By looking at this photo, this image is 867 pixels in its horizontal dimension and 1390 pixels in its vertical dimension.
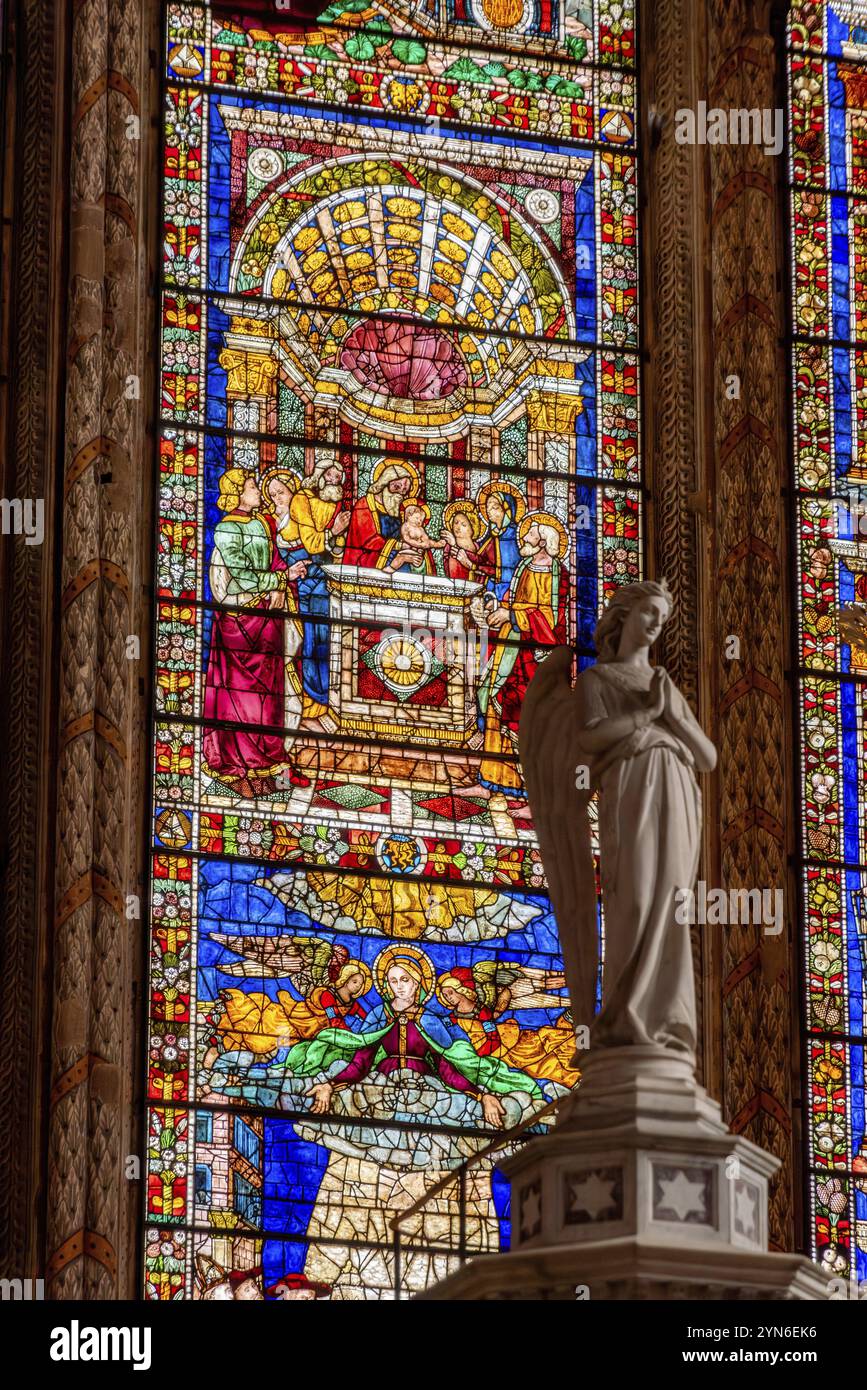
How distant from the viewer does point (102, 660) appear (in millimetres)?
Result: 15852

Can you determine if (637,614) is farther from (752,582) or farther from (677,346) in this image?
(677,346)

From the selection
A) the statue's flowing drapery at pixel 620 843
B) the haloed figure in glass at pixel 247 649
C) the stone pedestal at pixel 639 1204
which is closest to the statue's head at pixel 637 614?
the statue's flowing drapery at pixel 620 843

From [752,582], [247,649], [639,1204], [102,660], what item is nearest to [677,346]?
[752,582]

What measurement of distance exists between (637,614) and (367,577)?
10.9 ft

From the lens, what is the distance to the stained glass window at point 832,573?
16.3 m

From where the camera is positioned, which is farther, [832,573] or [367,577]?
[832,573]

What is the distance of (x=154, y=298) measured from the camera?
54.7 ft

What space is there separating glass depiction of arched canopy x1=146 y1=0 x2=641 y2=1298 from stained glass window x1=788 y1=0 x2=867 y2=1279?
745mm

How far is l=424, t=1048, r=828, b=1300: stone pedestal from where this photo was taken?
12094 mm

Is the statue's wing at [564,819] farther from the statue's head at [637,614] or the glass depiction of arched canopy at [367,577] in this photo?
the glass depiction of arched canopy at [367,577]

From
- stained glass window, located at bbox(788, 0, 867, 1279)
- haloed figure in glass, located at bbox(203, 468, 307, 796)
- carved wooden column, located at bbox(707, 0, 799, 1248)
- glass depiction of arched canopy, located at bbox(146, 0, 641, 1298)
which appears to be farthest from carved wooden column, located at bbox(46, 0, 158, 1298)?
stained glass window, located at bbox(788, 0, 867, 1279)

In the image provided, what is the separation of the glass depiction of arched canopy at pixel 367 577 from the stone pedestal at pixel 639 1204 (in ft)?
9.81
